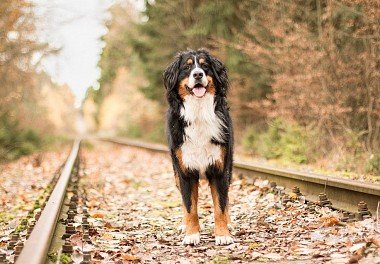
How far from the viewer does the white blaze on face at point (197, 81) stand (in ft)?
17.0

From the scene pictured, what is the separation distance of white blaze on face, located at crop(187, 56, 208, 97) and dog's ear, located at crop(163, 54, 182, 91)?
0.27 metres

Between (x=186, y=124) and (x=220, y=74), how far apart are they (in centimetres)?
68

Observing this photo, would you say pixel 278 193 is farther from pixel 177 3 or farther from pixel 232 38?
pixel 177 3

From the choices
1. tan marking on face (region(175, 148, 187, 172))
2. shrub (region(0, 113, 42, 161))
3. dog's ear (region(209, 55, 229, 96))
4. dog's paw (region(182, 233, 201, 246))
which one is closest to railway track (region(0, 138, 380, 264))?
dog's paw (region(182, 233, 201, 246))

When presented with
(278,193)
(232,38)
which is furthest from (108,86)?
(278,193)

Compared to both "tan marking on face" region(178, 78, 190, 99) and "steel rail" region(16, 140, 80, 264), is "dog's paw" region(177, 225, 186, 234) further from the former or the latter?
"tan marking on face" region(178, 78, 190, 99)

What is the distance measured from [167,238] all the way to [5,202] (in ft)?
13.6

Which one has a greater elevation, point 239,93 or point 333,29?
point 333,29

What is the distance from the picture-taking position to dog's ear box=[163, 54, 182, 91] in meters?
5.52

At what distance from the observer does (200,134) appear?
536cm

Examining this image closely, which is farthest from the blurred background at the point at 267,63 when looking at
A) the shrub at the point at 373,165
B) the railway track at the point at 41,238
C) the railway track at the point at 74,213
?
the railway track at the point at 41,238

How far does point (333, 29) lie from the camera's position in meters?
11.9

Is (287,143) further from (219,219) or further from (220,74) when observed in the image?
(219,219)

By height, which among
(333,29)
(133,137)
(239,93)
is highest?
(333,29)
